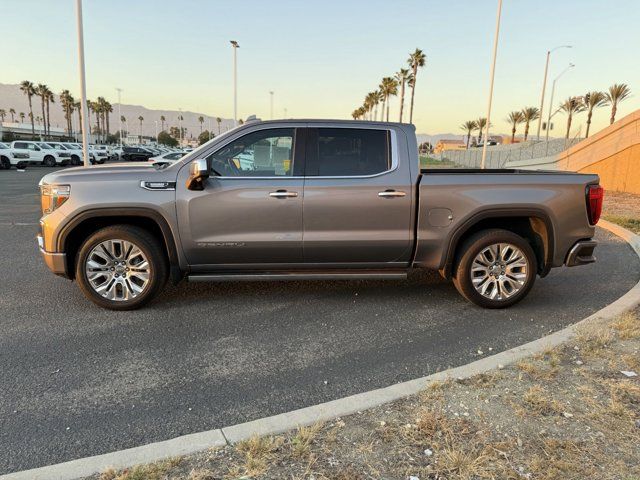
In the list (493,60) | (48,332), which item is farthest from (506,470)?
(493,60)

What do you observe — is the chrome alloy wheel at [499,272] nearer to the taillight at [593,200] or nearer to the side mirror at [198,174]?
the taillight at [593,200]

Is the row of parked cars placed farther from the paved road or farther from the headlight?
the paved road

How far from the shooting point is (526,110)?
235 feet

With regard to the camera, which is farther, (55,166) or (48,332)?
(55,166)

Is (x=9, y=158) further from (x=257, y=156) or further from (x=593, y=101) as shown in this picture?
(x=593, y=101)

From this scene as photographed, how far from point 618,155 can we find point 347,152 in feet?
53.4

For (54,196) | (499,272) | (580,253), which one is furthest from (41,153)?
(580,253)

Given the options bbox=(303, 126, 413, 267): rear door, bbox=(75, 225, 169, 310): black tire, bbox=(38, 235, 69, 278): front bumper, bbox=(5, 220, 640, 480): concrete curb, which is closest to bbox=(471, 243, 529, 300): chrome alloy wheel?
bbox=(303, 126, 413, 267): rear door

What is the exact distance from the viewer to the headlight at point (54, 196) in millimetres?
4656

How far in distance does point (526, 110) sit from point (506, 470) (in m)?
78.4

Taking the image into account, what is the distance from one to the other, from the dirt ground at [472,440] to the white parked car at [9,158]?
→ 33.6 meters

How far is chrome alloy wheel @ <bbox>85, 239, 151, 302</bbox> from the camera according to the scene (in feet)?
15.6

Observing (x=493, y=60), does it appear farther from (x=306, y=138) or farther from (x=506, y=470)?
(x=506, y=470)

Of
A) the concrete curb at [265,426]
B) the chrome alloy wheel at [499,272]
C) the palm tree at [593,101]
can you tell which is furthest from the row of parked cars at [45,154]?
the palm tree at [593,101]
